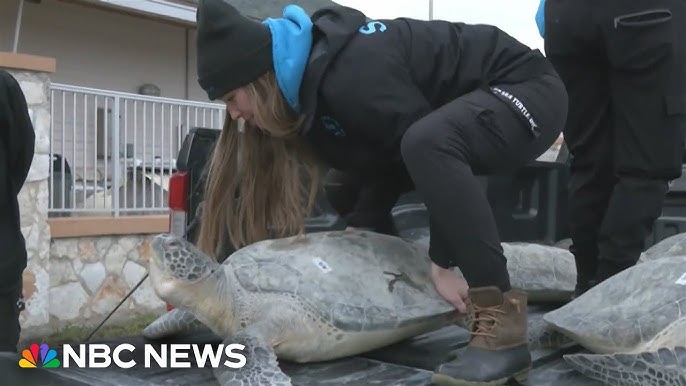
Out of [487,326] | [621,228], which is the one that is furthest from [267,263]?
[621,228]

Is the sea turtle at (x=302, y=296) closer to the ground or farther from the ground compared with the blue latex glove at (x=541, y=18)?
closer to the ground

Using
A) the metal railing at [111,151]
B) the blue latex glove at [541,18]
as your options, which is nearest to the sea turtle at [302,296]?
the blue latex glove at [541,18]

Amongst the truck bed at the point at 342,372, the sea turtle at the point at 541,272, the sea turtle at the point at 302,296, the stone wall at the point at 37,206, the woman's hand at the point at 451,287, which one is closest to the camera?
the truck bed at the point at 342,372

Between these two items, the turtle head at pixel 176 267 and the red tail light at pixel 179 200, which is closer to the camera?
the turtle head at pixel 176 267

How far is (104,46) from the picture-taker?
7.97 m

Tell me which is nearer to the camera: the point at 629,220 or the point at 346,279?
the point at 346,279

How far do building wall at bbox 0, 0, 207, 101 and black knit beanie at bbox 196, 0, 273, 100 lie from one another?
A: 19.8 ft

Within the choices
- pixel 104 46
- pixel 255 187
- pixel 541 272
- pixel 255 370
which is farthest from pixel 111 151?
pixel 255 370

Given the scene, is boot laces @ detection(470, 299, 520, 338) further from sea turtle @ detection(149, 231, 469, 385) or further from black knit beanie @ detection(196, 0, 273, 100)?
black knit beanie @ detection(196, 0, 273, 100)

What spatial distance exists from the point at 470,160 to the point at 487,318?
1.12 ft

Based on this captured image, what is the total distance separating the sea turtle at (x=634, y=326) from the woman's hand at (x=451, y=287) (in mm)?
191

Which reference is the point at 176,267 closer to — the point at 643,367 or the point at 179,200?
the point at 179,200

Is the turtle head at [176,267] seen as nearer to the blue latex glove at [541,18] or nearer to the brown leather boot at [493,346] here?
the brown leather boot at [493,346]

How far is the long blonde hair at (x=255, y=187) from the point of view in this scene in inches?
71.7
